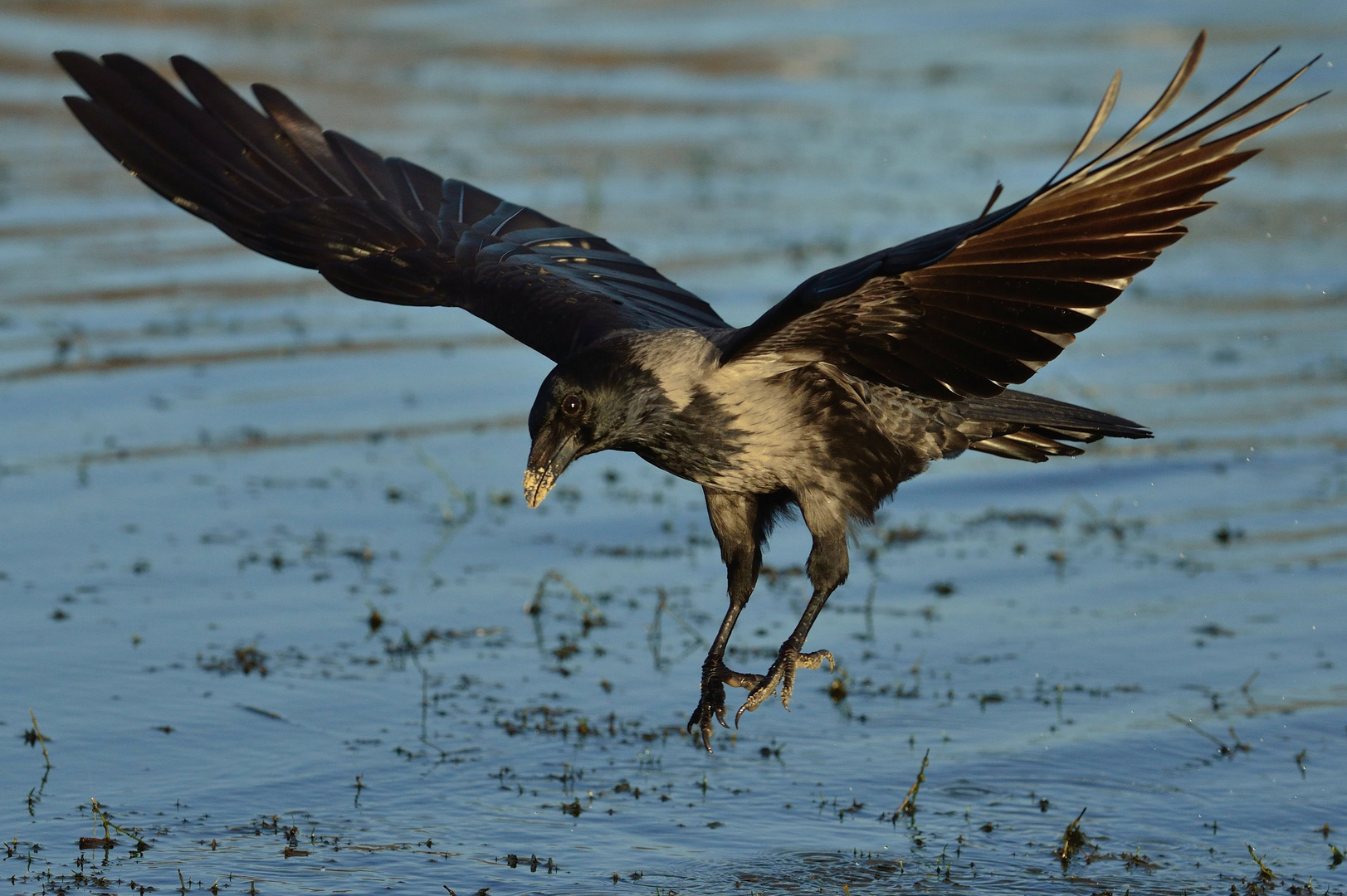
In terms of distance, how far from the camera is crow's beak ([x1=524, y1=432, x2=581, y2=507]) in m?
4.80

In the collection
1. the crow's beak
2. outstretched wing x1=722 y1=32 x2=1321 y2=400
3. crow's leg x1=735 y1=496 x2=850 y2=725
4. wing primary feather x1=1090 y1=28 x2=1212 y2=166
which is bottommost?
crow's leg x1=735 y1=496 x2=850 y2=725

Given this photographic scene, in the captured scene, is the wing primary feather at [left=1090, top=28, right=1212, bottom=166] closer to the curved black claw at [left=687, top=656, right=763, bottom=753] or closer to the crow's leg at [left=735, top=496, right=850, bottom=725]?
the crow's leg at [left=735, top=496, right=850, bottom=725]

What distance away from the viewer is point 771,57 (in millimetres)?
20547

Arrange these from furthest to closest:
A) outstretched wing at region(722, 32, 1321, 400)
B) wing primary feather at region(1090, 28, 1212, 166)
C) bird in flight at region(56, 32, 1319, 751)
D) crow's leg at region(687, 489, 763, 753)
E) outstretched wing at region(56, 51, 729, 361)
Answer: outstretched wing at region(56, 51, 729, 361)
crow's leg at region(687, 489, 763, 753)
bird in flight at region(56, 32, 1319, 751)
outstretched wing at region(722, 32, 1321, 400)
wing primary feather at region(1090, 28, 1212, 166)

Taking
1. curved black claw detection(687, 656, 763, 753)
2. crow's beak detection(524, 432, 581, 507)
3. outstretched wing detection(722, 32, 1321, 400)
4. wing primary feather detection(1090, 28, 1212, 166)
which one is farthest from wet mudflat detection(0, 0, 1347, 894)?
wing primary feather detection(1090, 28, 1212, 166)

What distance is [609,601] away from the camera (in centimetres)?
712

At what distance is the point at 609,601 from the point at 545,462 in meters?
2.34

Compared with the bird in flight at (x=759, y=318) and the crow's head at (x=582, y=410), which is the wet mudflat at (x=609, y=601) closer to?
the bird in flight at (x=759, y=318)

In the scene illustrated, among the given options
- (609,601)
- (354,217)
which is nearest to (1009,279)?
(354,217)

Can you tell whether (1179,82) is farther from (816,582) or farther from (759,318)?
(816,582)

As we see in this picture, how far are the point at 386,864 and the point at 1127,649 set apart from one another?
120 inches

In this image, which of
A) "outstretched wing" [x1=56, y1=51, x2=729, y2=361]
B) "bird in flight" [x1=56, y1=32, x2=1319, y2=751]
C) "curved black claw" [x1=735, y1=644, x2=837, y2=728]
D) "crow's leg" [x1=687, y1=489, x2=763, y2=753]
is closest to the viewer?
"bird in flight" [x1=56, y1=32, x2=1319, y2=751]

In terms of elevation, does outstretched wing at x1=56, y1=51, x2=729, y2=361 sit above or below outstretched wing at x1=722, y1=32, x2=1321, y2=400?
above

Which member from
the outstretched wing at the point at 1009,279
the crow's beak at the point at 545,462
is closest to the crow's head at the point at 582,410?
the crow's beak at the point at 545,462
